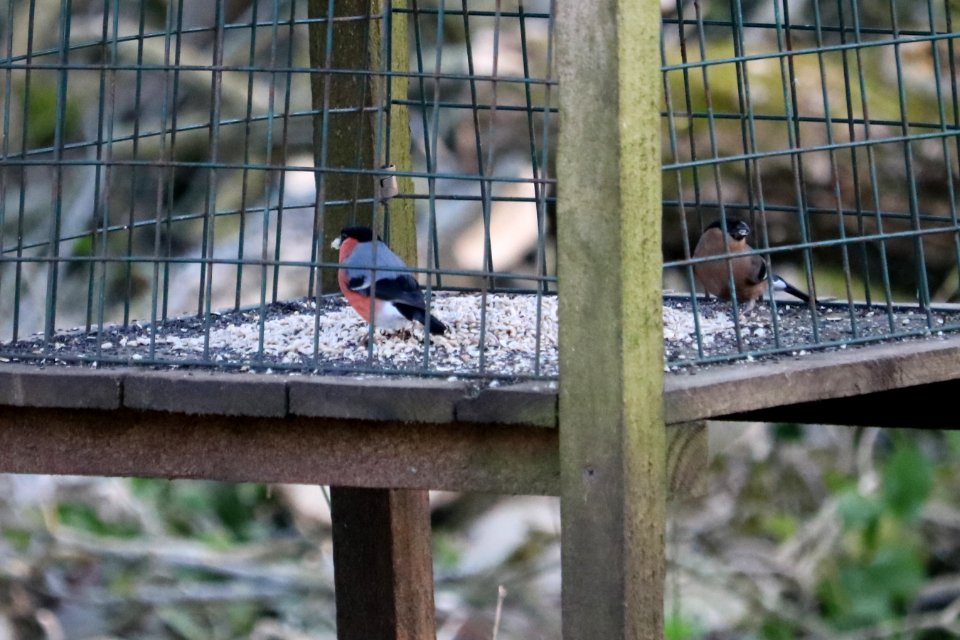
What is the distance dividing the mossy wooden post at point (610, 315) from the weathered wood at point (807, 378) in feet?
0.35

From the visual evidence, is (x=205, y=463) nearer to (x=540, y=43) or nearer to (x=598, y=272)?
(x=598, y=272)

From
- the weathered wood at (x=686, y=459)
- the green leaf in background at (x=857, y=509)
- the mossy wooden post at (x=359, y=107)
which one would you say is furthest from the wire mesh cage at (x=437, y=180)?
the green leaf in background at (x=857, y=509)

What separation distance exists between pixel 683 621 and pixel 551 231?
189 centimetres

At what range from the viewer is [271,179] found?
5375mm

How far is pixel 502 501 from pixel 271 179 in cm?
223

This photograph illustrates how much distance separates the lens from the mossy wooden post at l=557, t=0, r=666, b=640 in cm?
225

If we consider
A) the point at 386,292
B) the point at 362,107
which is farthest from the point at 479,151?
the point at 386,292

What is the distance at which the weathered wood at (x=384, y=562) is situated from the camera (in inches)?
133

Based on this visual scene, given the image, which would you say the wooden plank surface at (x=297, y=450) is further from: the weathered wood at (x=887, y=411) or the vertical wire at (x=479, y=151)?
the weathered wood at (x=887, y=411)

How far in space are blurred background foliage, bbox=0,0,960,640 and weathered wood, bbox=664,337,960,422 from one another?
210 centimetres

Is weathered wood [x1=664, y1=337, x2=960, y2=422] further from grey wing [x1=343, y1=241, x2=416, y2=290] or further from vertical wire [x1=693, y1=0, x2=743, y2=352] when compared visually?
grey wing [x1=343, y1=241, x2=416, y2=290]

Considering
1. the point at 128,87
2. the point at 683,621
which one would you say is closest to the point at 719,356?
the point at 683,621

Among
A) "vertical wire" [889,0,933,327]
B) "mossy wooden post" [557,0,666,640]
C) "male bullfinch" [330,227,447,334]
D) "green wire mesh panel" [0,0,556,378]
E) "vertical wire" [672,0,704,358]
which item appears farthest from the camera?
"vertical wire" [889,0,933,327]

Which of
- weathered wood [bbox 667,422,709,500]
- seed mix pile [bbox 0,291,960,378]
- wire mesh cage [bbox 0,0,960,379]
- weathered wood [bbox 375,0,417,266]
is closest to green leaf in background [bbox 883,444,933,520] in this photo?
wire mesh cage [bbox 0,0,960,379]
